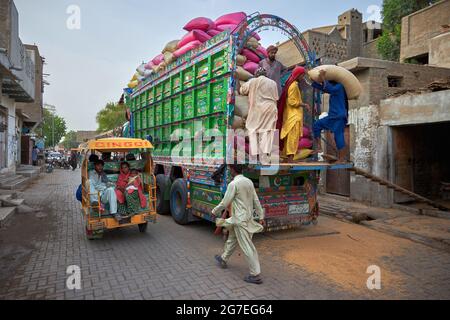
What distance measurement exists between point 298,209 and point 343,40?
45.4 feet

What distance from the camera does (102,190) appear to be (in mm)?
5469

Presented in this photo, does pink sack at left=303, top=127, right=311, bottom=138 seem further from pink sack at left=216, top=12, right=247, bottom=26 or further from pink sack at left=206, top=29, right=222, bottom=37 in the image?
pink sack at left=206, top=29, right=222, bottom=37

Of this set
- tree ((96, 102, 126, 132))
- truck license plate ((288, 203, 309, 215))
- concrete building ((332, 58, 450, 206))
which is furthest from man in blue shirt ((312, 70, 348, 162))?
tree ((96, 102, 126, 132))

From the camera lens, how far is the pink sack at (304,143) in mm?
5936

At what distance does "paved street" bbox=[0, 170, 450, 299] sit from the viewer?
11.6ft

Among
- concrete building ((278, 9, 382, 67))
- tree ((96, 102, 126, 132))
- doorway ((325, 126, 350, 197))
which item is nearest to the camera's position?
doorway ((325, 126, 350, 197))

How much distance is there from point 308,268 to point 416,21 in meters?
15.4

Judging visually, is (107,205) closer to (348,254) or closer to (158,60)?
(348,254)

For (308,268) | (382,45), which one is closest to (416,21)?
(382,45)

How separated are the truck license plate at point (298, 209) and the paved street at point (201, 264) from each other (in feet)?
1.54

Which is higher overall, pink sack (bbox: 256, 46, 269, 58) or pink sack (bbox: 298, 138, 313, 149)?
pink sack (bbox: 256, 46, 269, 58)

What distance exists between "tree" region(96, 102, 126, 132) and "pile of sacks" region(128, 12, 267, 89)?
34.2 meters

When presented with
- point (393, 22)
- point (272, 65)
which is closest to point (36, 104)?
point (272, 65)

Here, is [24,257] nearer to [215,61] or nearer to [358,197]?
[215,61]
